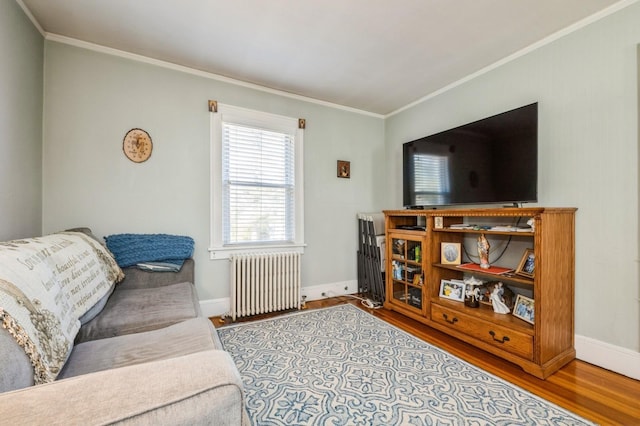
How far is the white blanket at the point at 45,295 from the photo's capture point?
81 cm

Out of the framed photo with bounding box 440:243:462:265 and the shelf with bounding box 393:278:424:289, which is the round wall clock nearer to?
the shelf with bounding box 393:278:424:289

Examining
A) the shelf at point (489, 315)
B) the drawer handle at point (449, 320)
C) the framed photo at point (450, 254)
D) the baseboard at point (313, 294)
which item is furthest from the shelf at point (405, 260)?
the baseboard at point (313, 294)

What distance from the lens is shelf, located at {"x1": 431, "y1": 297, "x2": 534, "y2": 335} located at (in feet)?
6.52

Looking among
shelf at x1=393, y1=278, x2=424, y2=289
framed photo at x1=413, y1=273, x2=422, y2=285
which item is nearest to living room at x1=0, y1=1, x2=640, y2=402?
shelf at x1=393, y1=278, x2=424, y2=289

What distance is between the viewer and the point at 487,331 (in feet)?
7.06

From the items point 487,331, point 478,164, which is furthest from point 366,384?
point 478,164

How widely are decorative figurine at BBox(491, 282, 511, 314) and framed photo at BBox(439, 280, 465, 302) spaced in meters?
0.25

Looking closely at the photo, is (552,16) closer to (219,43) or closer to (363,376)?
(219,43)

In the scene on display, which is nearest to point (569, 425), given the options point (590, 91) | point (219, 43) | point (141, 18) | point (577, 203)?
point (577, 203)

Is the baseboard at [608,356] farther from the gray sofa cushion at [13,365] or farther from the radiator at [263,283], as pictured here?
the gray sofa cushion at [13,365]

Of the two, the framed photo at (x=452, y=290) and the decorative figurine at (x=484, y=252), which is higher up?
the decorative figurine at (x=484, y=252)

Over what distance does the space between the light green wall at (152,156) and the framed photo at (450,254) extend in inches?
56.7

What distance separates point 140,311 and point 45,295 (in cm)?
74

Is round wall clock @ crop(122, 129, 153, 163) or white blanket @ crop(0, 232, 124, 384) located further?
round wall clock @ crop(122, 129, 153, 163)
